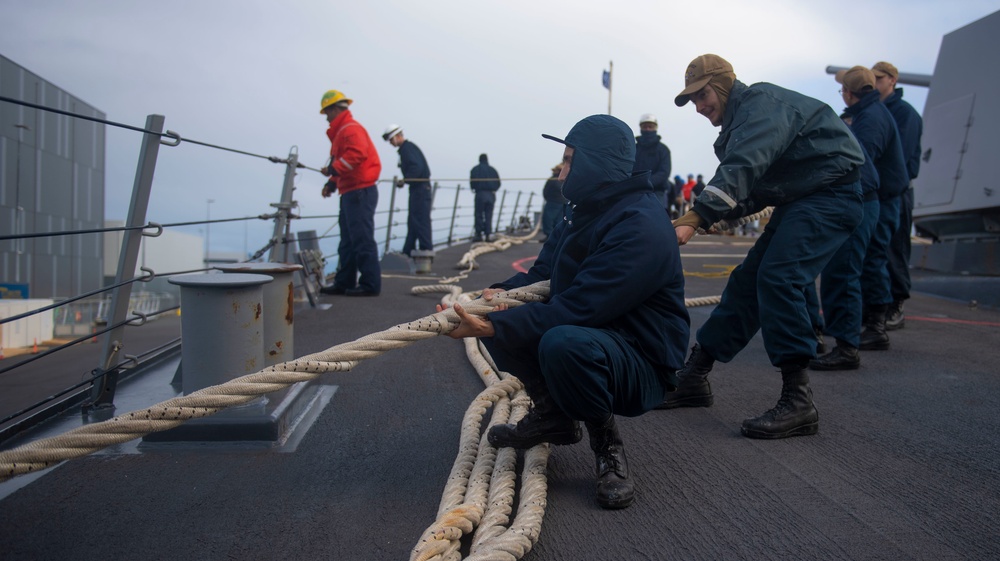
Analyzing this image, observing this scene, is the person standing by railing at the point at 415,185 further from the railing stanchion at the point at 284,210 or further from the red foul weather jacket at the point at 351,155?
the railing stanchion at the point at 284,210

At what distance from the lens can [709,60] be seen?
274cm

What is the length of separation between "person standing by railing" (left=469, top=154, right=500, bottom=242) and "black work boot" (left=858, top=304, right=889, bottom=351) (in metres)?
9.20

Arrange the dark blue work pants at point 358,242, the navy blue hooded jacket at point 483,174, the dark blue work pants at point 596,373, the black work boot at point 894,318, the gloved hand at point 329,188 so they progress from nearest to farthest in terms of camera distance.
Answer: the dark blue work pants at point 596,373, the black work boot at point 894,318, the dark blue work pants at point 358,242, the gloved hand at point 329,188, the navy blue hooded jacket at point 483,174

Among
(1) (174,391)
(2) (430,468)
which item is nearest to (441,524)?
(2) (430,468)

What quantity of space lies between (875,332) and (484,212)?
33.7 ft

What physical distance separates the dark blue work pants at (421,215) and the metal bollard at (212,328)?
599cm

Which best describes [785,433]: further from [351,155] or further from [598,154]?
[351,155]

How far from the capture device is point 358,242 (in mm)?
5957

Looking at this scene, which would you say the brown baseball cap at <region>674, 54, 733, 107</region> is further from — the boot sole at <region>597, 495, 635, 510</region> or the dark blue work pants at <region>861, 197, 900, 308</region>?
the dark blue work pants at <region>861, 197, 900, 308</region>

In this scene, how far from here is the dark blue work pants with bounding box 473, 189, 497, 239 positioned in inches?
543

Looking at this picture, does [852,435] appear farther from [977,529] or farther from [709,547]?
[709,547]

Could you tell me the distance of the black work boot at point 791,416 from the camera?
2.57 metres

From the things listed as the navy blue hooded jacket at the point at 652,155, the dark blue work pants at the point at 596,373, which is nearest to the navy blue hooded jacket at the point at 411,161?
the navy blue hooded jacket at the point at 652,155

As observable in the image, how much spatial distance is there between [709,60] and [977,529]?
1825 mm
